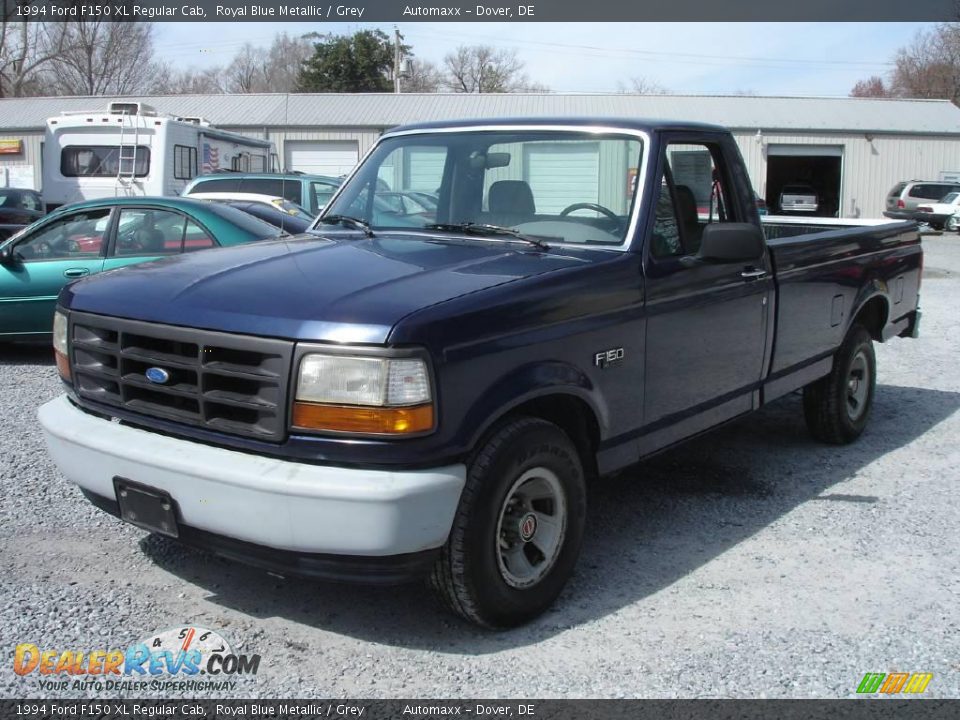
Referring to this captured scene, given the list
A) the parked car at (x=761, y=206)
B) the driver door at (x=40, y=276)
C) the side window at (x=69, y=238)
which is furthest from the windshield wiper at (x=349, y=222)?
the side window at (x=69, y=238)

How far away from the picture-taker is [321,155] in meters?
35.3

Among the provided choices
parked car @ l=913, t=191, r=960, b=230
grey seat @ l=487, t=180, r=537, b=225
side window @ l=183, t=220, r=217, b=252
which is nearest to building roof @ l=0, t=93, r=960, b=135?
parked car @ l=913, t=191, r=960, b=230

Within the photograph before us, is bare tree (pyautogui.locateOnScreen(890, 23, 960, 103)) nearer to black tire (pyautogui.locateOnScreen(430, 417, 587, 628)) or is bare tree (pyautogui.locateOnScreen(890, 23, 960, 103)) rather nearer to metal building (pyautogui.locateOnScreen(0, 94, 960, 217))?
metal building (pyautogui.locateOnScreen(0, 94, 960, 217))

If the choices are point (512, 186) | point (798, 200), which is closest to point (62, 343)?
point (512, 186)

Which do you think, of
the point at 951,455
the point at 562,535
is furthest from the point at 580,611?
the point at 951,455

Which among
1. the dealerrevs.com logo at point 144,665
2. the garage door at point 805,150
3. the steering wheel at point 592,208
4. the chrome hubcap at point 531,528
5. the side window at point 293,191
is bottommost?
the dealerrevs.com logo at point 144,665

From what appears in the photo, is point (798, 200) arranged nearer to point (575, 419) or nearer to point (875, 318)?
point (875, 318)

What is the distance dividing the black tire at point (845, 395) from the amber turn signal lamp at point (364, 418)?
12.4 feet

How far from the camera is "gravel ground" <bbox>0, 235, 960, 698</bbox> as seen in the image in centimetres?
325

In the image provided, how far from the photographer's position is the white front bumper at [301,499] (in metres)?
2.96

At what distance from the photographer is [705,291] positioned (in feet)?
14.4

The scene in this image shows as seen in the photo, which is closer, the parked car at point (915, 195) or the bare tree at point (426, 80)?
the parked car at point (915, 195)

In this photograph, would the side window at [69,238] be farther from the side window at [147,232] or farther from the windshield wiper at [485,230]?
the windshield wiper at [485,230]

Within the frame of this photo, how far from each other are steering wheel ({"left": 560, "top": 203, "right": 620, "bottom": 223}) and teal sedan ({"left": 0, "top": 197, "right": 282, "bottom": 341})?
4231mm
